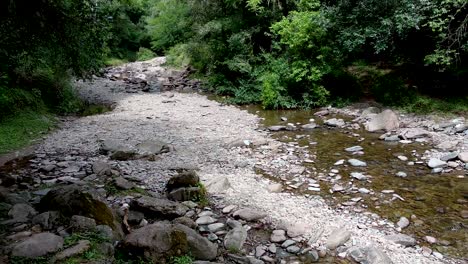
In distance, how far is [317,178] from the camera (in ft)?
23.0

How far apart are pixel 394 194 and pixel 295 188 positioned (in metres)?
1.70

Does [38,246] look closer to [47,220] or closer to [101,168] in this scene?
[47,220]

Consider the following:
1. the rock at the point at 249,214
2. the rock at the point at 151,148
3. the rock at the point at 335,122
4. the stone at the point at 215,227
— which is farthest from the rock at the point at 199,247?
the rock at the point at 335,122

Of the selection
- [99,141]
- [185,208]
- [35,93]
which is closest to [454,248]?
[185,208]

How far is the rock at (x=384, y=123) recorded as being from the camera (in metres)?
9.85

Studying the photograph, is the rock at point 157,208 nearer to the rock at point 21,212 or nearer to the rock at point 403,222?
the rock at point 21,212

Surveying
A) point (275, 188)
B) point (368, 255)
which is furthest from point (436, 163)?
point (368, 255)

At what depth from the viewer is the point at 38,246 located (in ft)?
11.7

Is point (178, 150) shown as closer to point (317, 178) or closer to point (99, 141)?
point (99, 141)

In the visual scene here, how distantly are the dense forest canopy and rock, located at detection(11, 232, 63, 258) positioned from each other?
3405 mm

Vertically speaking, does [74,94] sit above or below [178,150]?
above

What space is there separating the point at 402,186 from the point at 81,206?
5395 millimetres

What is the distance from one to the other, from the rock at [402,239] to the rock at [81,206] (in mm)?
3694

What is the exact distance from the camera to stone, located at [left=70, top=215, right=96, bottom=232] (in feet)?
13.3
